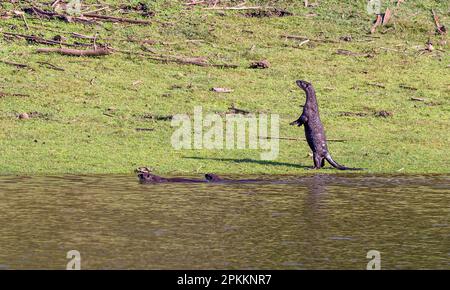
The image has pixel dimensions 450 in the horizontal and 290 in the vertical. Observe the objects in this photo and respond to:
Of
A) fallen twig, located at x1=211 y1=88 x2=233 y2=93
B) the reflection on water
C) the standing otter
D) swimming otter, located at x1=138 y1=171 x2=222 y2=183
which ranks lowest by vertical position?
the reflection on water

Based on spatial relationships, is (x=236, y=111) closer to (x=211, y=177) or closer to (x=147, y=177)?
(x=211, y=177)

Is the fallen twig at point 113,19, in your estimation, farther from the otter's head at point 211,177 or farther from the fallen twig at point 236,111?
the otter's head at point 211,177

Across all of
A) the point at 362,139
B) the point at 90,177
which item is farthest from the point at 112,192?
the point at 362,139

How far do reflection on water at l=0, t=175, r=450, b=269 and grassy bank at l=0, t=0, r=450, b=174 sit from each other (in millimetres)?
2318

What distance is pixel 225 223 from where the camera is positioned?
14.6 metres

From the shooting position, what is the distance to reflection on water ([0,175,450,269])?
41.1 ft

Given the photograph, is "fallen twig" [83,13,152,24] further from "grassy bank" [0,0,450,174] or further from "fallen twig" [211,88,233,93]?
"fallen twig" [211,88,233,93]

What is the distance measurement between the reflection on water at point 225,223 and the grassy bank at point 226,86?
232 centimetres

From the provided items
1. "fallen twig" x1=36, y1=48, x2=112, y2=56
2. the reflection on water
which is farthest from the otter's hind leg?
"fallen twig" x1=36, y1=48, x2=112, y2=56

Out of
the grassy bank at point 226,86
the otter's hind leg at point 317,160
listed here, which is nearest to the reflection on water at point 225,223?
the otter's hind leg at point 317,160

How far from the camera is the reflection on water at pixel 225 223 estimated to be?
12516 mm

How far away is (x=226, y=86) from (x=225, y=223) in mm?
13222

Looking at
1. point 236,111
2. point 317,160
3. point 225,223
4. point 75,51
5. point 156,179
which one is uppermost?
point 75,51

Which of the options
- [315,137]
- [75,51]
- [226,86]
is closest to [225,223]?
[315,137]
